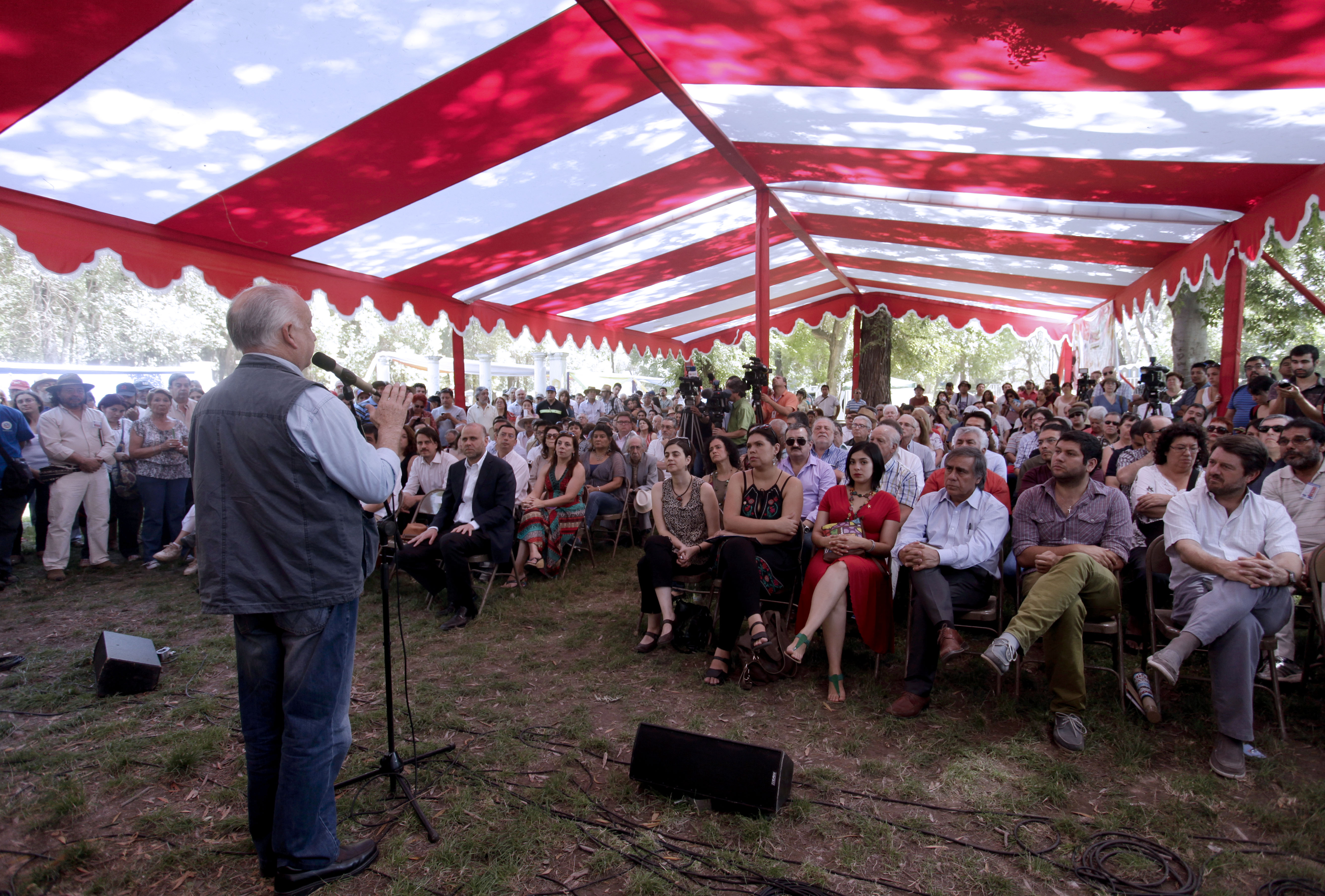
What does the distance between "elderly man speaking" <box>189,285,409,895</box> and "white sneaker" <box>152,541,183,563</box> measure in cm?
Result: 494

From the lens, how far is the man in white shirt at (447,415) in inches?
374

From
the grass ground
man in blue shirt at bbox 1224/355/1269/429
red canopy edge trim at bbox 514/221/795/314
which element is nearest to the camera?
the grass ground

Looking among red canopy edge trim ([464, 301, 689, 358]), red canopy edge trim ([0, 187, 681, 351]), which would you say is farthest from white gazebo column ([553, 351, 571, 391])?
red canopy edge trim ([0, 187, 681, 351])

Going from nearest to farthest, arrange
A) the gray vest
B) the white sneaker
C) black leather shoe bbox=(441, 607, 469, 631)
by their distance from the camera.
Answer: the gray vest
black leather shoe bbox=(441, 607, 469, 631)
the white sneaker

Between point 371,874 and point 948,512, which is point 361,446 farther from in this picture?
point 948,512

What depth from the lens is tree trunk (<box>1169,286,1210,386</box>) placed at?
396 inches

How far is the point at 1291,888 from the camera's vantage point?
2059mm

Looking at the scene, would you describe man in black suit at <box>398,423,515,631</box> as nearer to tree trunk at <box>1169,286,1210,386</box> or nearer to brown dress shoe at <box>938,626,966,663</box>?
brown dress shoe at <box>938,626,966,663</box>

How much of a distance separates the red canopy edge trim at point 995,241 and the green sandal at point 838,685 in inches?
236

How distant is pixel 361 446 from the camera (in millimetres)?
1937

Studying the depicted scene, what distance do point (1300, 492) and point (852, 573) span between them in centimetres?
219

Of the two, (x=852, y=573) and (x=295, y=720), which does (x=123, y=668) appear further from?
(x=852, y=573)

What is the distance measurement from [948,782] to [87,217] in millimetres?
6702

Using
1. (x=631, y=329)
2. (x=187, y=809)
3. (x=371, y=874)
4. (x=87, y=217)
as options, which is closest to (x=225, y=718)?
(x=187, y=809)
